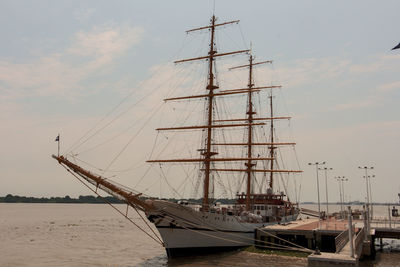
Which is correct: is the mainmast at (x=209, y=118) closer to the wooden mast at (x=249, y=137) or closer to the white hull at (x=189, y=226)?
the white hull at (x=189, y=226)

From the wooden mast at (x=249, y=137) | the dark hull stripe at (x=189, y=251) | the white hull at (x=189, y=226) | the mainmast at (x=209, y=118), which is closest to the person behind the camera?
the white hull at (x=189, y=226)

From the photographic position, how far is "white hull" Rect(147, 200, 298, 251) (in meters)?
29.7

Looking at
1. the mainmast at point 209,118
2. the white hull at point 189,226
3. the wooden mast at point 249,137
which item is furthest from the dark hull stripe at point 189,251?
the wooden mast at point 249,137

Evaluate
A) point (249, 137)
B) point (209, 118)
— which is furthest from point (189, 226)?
point (249, 137)

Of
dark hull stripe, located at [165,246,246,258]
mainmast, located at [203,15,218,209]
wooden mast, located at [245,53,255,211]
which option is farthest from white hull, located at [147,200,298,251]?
wooden mast, located at [245,53,255,211]

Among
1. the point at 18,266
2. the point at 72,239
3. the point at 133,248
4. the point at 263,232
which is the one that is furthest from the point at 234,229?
the point at 72,239

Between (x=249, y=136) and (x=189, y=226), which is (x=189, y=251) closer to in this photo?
(x=189, y=226)

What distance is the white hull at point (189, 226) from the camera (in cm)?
2970

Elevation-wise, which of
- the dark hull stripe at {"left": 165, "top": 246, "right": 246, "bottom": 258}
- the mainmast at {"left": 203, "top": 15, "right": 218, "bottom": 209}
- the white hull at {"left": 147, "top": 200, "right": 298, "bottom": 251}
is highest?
the mainmast at {"left": 203, "top": 15, "right": 218, "bottom": 209}

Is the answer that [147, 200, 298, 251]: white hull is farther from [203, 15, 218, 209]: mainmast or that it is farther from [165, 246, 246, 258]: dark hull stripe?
[203, 15, 218, 209]: mainmast

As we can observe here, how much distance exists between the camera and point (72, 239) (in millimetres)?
49406

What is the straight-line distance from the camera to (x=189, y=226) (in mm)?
30406

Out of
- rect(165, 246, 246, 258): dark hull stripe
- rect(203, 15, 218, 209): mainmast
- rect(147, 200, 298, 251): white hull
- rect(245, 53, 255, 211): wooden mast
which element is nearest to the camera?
rect(147, 200, 298, 251): white hull

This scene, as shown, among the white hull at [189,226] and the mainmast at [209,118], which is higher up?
the mainmast at [209,118]
